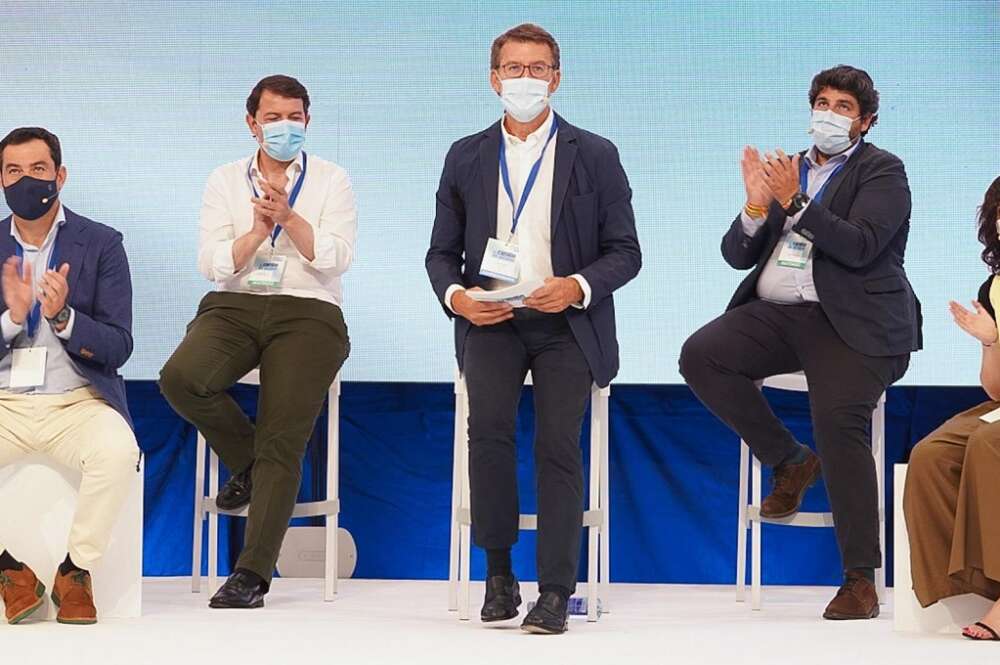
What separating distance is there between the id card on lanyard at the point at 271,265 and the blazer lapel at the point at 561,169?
2.61 feet

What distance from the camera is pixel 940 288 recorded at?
4945 mm

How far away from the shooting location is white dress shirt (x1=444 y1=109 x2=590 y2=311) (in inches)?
153

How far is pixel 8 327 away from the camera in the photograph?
12.5 ft

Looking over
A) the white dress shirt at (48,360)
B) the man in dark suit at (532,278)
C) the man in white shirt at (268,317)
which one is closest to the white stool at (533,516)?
the man in dark suit at (532,278)

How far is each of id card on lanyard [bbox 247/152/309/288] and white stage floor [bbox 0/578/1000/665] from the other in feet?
2.93

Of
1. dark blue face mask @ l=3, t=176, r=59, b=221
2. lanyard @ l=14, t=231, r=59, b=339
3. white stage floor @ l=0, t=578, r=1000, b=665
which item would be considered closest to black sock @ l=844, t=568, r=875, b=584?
white stage floor @ l=0, t=578, r=1000, b=665

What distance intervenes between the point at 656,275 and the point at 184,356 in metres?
1.69

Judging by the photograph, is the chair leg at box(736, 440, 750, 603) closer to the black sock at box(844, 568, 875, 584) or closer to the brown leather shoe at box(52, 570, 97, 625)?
the black sock at box(844, 568, 875, 584)

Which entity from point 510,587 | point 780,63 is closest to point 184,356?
point 510,587

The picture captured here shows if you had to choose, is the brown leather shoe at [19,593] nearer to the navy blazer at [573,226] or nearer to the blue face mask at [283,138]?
the navy blazer at [573,226]

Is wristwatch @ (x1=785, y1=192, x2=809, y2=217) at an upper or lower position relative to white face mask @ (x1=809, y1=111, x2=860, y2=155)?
lower

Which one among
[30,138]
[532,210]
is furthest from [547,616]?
[30,138]

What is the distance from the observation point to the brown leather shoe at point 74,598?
140 inches

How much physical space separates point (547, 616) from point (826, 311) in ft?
4.13
